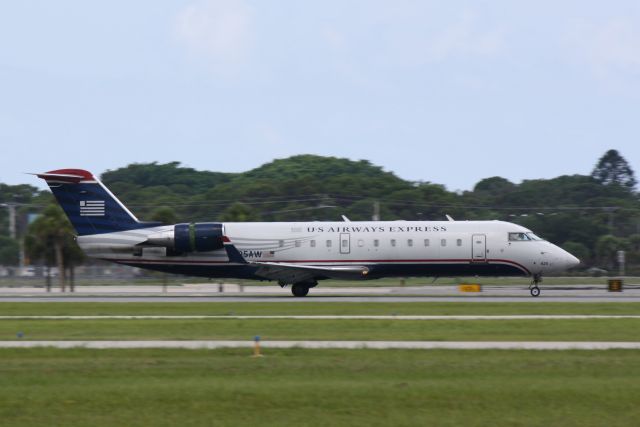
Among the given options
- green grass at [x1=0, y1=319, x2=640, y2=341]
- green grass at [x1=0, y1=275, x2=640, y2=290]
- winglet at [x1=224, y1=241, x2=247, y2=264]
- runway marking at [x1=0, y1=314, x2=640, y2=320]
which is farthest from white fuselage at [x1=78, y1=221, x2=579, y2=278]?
green grass at [x1=0, y1=319, x2=640, y2=341]

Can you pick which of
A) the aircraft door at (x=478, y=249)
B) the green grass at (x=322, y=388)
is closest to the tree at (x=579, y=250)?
the aircraft door at (x=478, y=249)

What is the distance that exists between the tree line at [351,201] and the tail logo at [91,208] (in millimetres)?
15553

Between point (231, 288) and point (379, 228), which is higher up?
point (379, 228)

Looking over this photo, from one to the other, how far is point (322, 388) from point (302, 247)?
28437mm

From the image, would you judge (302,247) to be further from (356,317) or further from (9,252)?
(9,252)

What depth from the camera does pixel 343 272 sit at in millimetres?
43094

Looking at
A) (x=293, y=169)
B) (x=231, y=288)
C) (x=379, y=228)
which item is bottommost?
(x=231, y=288)

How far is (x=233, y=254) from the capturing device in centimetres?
4372

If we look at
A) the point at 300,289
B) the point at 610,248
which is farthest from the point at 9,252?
the point at 300,289

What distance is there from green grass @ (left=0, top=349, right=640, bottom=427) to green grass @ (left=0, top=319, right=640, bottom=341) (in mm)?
3426

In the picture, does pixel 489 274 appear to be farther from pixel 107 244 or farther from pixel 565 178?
pixel 565 178

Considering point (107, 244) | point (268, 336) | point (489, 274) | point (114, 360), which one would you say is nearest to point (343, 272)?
point (489, 274)

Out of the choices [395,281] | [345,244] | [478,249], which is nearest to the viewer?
[478,249]

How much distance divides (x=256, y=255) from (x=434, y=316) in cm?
1567
